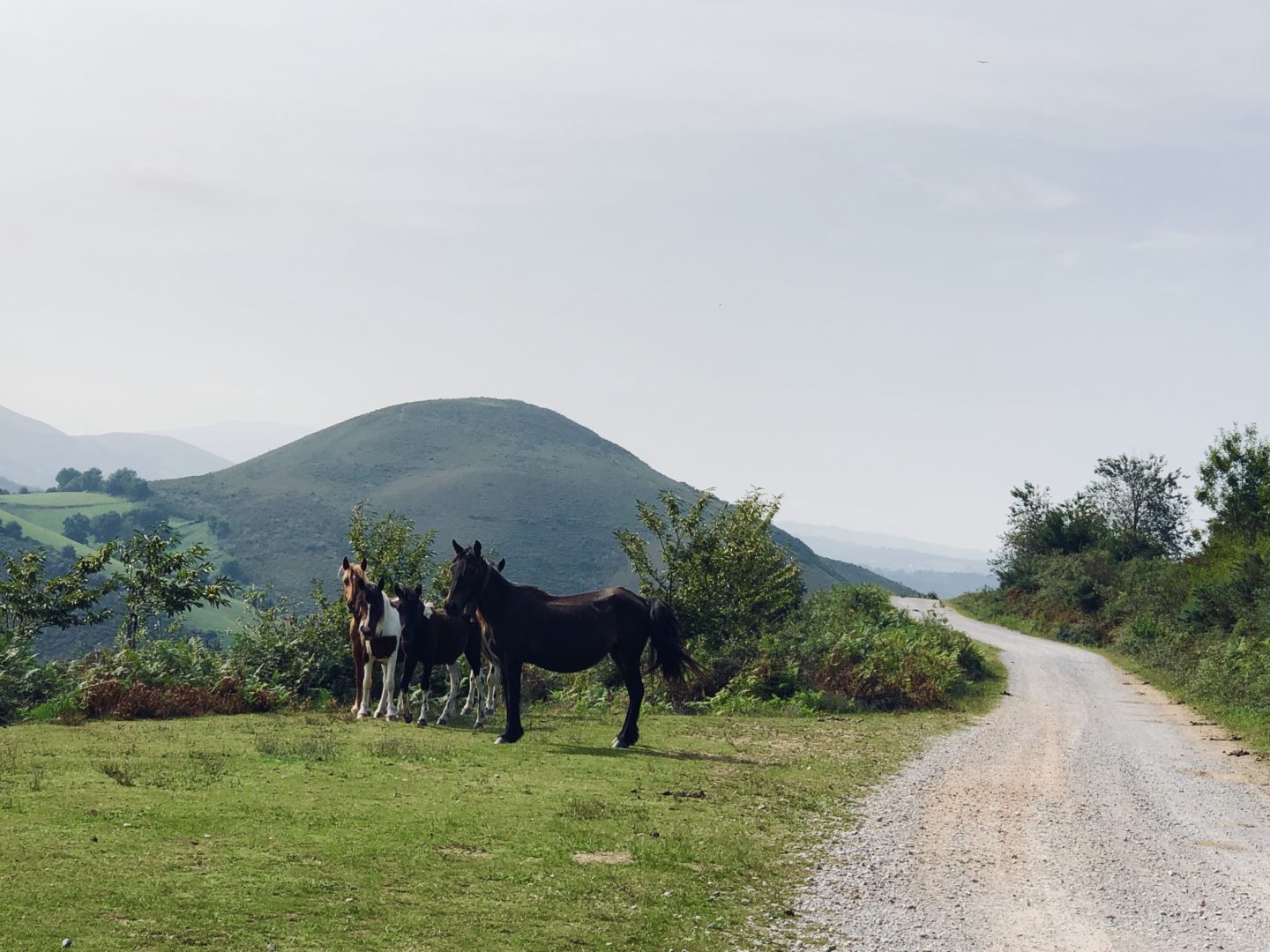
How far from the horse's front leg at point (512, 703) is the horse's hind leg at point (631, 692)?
167 cm

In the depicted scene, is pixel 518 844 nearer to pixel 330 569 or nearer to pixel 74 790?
pixel 74 790

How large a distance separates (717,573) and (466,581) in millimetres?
13160

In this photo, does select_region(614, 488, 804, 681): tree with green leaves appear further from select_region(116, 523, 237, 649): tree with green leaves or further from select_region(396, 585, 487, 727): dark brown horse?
select_region(116, 523, 237, 649): tree with green leaves

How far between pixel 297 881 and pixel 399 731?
8780 millimetres

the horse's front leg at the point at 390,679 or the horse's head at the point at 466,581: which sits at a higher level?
the horse's head at the point at 466,581

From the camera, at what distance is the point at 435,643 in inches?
757

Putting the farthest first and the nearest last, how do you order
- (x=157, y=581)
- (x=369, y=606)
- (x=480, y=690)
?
(x=157, y=581)
(x=480, y=690)
(x=369, y=606)

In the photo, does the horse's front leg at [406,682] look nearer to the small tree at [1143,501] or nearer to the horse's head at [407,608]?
the horse's head at [407,608]

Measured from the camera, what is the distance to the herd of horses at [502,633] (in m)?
16.7

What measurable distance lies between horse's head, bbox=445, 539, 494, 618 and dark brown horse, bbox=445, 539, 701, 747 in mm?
14

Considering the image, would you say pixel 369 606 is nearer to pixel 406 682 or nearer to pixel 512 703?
pixel 406 682

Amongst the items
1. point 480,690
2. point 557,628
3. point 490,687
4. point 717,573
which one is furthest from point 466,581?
point 717,573

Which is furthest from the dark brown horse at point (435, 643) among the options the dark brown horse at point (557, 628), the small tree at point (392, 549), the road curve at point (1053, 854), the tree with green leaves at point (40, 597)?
the tree with green leaves at point (40, 597)

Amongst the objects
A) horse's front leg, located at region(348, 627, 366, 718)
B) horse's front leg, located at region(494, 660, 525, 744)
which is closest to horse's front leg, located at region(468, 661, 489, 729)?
horse's front leg, located at region(494, 660, 525, 744)
